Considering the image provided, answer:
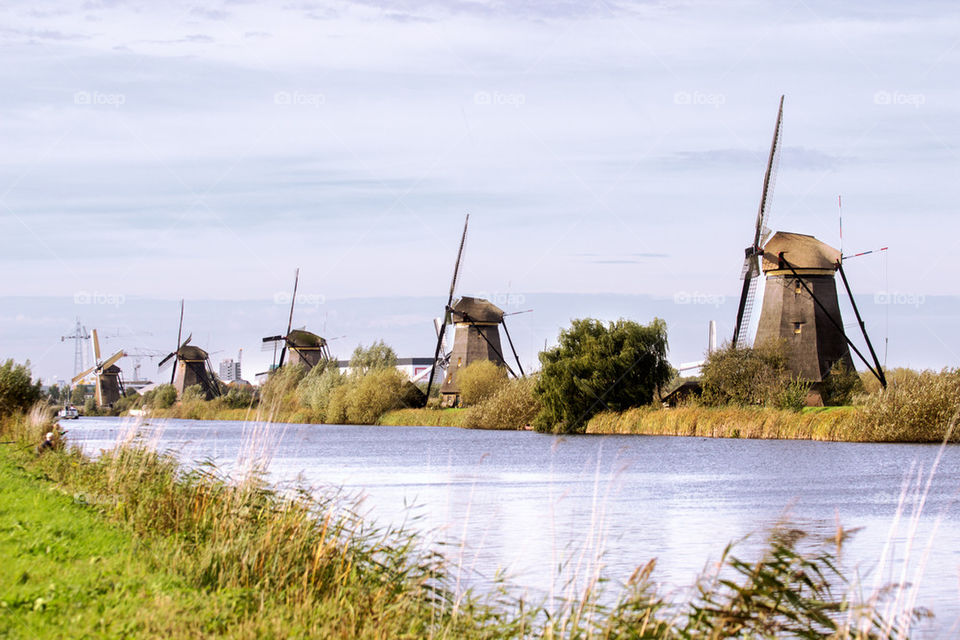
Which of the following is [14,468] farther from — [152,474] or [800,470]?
[800,470]

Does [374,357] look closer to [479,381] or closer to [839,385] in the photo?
[479,381]

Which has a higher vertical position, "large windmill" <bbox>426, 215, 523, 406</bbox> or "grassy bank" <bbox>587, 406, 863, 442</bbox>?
"large windmill" <bbox>426, 215, 523, 406</bbox>

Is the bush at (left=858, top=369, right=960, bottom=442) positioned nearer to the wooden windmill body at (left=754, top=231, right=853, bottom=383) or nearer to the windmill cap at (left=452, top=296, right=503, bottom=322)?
the wooden windmill body at (left=754, top=231, right=853, bottom=383)

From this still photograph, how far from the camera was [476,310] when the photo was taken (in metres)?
70.5

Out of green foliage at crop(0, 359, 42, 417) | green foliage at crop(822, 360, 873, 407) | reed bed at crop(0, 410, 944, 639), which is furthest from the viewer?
green foliage at crop(822, 360, 873, 407)

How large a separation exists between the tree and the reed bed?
1433 inches

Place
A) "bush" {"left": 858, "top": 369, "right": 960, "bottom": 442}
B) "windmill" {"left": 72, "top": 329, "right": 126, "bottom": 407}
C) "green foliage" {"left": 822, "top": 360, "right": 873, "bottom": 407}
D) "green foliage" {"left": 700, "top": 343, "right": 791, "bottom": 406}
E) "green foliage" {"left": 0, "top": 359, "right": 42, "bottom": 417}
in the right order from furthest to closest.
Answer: "windmill" {"left": 72, "top": 329, "right": 126, "bottom": 407}, "green foliage" {"left": 822, "top": 360, "right": 873, "bottom": 407}, "green foliage" {"left": 700, "top": 343, "right": 791, "bottom": 406}, "bush" {"left": 858, "top": 369, "right": 960, "bottom": 442}, "green foliage" {"left": 0, "top": 359, "right": 42, "bottom": 417}

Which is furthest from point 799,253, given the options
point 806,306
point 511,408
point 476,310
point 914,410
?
point 476,310

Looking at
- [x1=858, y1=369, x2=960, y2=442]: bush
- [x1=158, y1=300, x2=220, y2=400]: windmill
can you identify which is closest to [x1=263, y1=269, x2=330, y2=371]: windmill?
[x1=158, y1=300, x2=220, y2=400]: windmill

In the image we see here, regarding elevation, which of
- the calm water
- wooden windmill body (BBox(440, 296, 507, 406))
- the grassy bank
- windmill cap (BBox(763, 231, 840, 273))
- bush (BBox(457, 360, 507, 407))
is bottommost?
the calm water

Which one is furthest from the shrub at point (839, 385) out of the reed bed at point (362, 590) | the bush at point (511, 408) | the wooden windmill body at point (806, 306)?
the reed bed at point (362, 590)

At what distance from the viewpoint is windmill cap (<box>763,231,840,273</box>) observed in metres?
47.7

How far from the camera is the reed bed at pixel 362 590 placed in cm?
655

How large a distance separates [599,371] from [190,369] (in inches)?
2380
